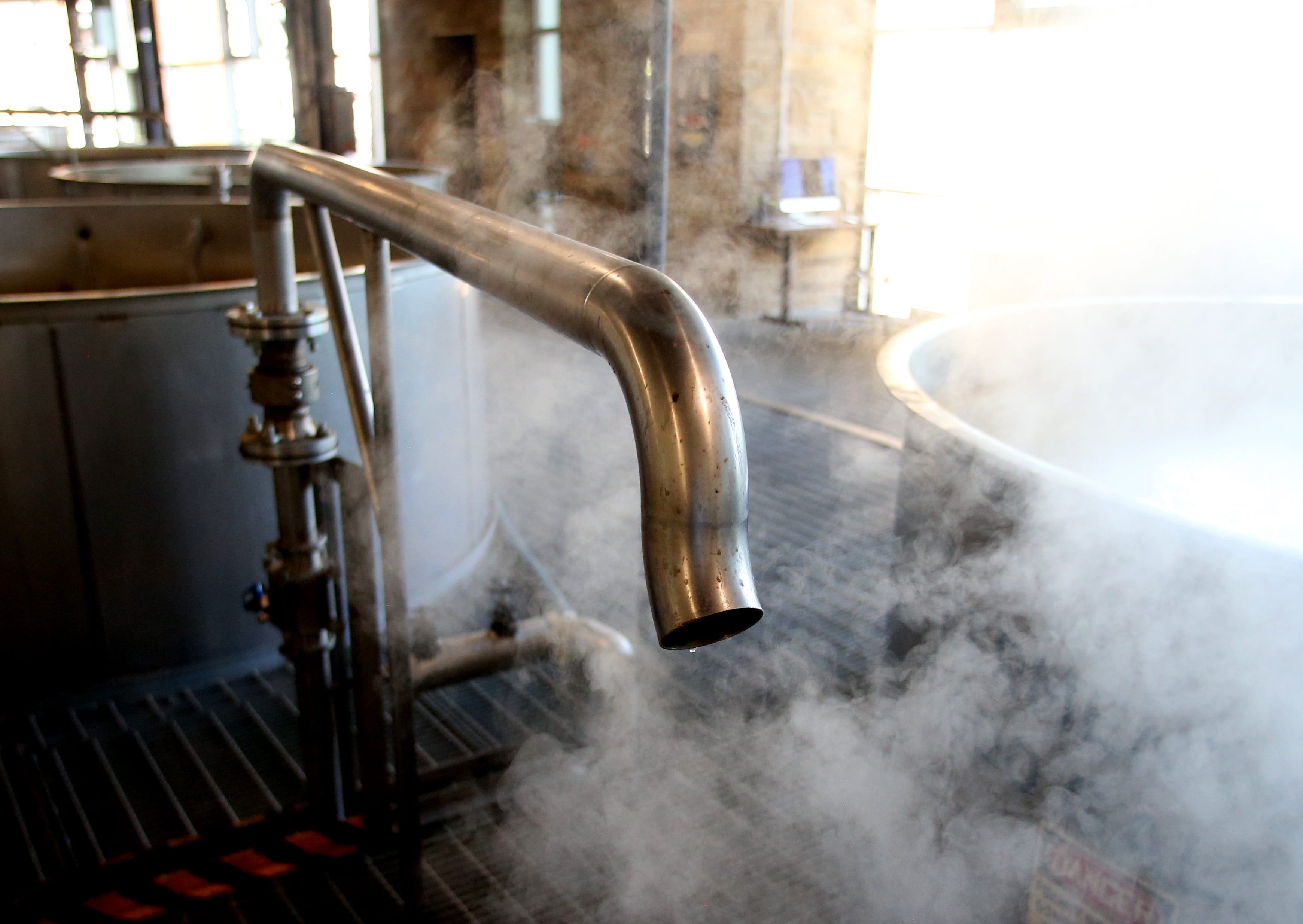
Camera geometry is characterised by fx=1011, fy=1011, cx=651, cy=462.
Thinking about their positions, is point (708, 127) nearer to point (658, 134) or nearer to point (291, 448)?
point (658, 134)

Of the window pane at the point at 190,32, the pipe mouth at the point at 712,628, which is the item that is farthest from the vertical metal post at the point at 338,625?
the window pane at the point at 190,32

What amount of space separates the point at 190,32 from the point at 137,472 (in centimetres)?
1205

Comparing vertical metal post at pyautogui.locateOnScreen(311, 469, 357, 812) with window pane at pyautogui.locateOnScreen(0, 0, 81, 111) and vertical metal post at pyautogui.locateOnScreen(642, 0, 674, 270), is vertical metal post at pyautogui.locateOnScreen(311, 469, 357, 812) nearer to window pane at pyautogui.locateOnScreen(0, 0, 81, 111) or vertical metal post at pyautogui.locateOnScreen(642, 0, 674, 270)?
vertical metal post at pyautogui.locateOnScreen(642, 0, 674, 270)

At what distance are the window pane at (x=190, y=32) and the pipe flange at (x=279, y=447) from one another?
1184 cm

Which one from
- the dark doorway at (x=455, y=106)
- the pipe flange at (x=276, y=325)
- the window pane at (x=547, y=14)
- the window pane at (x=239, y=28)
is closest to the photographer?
the pipe flange at (x=276, y=325)

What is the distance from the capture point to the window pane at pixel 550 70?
7.77 meters

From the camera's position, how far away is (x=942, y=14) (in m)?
4.37

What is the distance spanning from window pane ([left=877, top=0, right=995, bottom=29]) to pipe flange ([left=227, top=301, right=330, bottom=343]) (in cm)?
378

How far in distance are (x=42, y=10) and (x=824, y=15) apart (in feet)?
37.6

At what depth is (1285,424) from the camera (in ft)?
6.17

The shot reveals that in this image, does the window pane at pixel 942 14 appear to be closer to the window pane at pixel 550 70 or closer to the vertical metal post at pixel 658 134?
the vertical metal post at pixel 658 134

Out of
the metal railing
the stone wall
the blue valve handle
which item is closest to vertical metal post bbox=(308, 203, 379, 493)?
the metal railing

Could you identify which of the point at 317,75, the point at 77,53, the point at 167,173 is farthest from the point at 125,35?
the point at 167,173

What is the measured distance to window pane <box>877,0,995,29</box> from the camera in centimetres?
435
